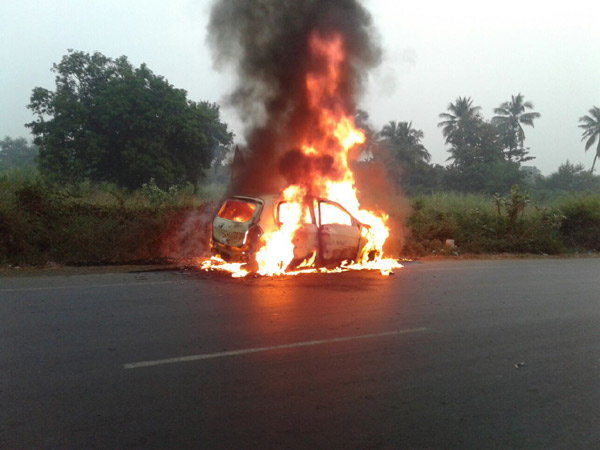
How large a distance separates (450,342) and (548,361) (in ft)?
3.45

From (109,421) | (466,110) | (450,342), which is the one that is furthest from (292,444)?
(466,110)

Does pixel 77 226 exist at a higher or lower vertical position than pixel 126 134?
lower

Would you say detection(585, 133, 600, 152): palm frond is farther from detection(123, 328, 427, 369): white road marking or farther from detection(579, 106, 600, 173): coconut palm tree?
detection(123, 328, 427, 369): white road marking

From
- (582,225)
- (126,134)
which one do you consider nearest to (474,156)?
(582,225)

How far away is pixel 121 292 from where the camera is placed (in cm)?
908

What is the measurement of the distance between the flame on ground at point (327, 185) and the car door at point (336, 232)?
0.07 m

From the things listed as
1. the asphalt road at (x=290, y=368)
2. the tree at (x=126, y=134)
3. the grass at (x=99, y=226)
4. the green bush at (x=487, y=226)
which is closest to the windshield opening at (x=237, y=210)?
the asphalt road at (x=290, y=368)

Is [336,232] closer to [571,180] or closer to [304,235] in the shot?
[304,235]

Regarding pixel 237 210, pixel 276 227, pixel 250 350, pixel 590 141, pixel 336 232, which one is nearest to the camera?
pixel 250 350

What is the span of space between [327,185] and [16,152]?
53227 mm

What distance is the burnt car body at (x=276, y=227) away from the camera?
36.5ft

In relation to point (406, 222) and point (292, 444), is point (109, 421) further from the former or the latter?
point (406, 222)

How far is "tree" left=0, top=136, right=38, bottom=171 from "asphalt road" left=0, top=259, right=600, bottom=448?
1812 inches

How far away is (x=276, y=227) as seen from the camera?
11.3 metres
